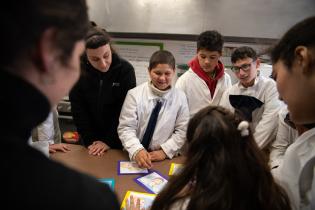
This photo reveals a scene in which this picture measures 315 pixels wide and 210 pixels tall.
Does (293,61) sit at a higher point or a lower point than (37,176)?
higher

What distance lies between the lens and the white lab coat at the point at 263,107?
172 cm

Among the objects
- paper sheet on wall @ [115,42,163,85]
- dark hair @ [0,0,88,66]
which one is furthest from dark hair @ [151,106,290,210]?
paper sheet on wall @ [115,42,163,85]

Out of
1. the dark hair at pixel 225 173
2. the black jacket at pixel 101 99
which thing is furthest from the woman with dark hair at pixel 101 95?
the dark hair at pixel 225 173

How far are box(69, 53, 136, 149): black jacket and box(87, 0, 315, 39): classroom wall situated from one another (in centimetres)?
125

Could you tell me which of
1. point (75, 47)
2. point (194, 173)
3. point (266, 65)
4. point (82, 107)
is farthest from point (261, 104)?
point (75, 47)

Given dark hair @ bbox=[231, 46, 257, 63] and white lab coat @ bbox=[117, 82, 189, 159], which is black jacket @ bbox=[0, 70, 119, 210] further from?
dark hair @ bbox=[231, 46, 257, 63]

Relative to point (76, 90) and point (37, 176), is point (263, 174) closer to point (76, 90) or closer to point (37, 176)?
point (37, 176)

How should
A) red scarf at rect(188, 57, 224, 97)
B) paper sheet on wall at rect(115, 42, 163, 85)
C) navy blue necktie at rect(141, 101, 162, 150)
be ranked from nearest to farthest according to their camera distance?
1. navy blue necktie at rect(141, 101, 162, 150)
2. red scarf at rect(188, 57, 224, 97)
3. paper sheet on wall at rect(115, 42, 163, 85)

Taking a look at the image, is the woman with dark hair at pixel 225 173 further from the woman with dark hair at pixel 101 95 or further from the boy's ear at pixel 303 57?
the woman with dark hair at pixel 101 95

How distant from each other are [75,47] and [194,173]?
606 mm

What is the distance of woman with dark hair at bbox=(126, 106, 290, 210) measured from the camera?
813mm

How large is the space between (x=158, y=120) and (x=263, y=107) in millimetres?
793

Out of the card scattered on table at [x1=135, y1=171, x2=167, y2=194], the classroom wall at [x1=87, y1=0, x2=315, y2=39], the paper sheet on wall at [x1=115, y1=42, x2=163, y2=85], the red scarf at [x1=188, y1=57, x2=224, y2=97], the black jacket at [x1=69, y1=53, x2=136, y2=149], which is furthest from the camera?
the paper sheet on wall at [x1=115, y1=42, x2=163, y2=85]

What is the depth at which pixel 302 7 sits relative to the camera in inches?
100
